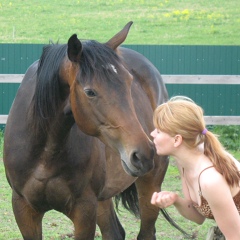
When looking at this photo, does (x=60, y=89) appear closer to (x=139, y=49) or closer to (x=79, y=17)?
(x=139, y=49)

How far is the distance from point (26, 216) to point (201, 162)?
5.47ft

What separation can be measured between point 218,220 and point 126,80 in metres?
1.09

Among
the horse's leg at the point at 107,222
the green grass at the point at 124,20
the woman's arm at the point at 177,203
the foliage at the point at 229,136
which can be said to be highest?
the woman's arm at the point at 177,203

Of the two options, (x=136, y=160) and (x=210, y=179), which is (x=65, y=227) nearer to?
(x=136, y=160)

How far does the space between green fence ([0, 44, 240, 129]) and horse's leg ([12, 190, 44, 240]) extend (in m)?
7.02

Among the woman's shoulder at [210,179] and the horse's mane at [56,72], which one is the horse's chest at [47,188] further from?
the woman's shoulder at [210,179]

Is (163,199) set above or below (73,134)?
above

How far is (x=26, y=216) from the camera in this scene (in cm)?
451

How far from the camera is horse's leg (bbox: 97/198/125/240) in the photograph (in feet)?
18.9

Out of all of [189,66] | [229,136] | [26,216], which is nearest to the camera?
[26,216]

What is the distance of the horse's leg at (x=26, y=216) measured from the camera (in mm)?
4496

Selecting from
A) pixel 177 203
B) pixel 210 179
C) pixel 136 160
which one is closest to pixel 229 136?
pixel 136 160

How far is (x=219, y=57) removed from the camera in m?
12.1

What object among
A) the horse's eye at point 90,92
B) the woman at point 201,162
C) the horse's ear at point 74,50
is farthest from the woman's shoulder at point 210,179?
the horse's ear at point 74,50
